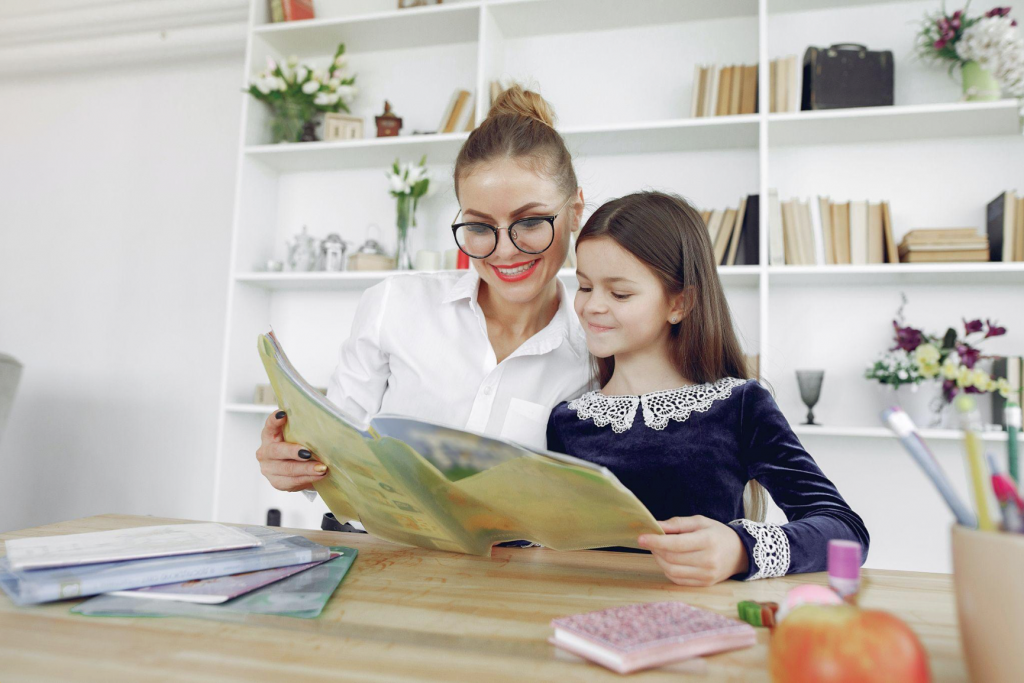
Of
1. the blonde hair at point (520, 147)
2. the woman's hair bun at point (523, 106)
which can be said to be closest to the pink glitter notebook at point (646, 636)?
the blonde hair at point (520, 147)

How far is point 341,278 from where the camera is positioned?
2.85m

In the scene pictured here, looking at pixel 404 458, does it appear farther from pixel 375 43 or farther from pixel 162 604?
pixel 375 43

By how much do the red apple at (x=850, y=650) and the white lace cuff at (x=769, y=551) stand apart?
0.39 meters

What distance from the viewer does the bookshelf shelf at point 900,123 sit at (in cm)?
231

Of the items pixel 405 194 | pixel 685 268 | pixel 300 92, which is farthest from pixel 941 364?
pixel 300 92

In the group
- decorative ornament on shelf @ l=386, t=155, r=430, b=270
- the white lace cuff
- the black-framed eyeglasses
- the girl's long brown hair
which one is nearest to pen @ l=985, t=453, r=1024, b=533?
the white lace cuff

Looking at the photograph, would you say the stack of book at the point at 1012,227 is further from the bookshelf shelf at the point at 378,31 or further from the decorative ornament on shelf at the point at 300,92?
the decorative ornament on shelf at the point at 300,92

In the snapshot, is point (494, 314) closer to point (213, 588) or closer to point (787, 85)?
point (213, 588)

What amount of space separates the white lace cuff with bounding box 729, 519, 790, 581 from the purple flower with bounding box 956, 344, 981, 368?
5.97 ft

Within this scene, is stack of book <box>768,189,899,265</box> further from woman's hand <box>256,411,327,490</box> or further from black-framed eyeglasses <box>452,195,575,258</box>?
woman's hand <box>256,411,327,490</box>

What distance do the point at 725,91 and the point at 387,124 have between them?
1313 mm

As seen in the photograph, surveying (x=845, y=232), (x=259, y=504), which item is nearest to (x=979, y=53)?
(x=845, y=232)

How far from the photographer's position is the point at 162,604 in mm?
628

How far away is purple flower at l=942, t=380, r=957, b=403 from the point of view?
2.27 metres
